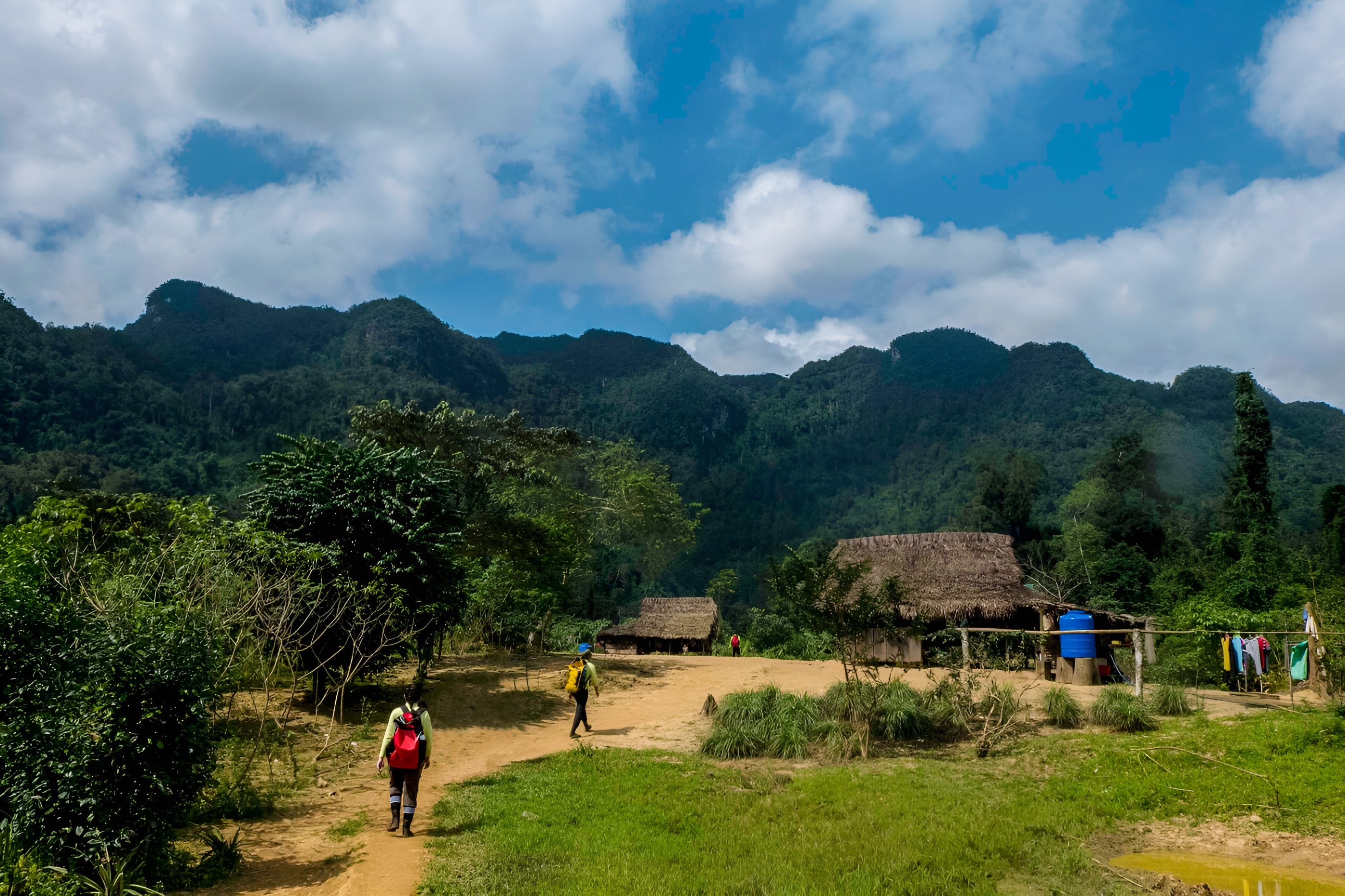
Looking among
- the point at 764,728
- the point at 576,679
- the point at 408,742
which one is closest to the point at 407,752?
the point at 408,742

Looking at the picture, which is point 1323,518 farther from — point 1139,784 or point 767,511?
point 767,511

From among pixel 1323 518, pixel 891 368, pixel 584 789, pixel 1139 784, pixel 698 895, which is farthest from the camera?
pixel 891 368

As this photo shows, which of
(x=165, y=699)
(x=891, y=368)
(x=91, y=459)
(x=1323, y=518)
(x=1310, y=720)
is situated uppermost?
(x=891, y=368)

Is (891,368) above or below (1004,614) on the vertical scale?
above

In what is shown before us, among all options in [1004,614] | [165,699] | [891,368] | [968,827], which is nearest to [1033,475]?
[1004,614]

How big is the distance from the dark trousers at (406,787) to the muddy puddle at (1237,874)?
6.58 meters

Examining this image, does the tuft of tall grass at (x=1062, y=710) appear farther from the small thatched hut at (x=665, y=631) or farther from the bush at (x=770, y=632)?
the small thatched hut at (x=665, y=631)

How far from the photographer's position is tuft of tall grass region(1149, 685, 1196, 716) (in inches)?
483

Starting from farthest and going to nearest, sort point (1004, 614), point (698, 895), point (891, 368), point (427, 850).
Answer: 1. point (891, 368)
2. point (1004, 614)
3. point (427, 850)
4. point (698, 895)

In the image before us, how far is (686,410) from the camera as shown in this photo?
101312mm

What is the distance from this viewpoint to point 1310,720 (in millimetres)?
10547

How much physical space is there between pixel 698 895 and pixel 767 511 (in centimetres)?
8117

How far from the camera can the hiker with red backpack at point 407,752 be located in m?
7.65

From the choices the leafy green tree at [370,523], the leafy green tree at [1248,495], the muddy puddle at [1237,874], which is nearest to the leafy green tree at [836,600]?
the muddy puddle at [1237,874]
